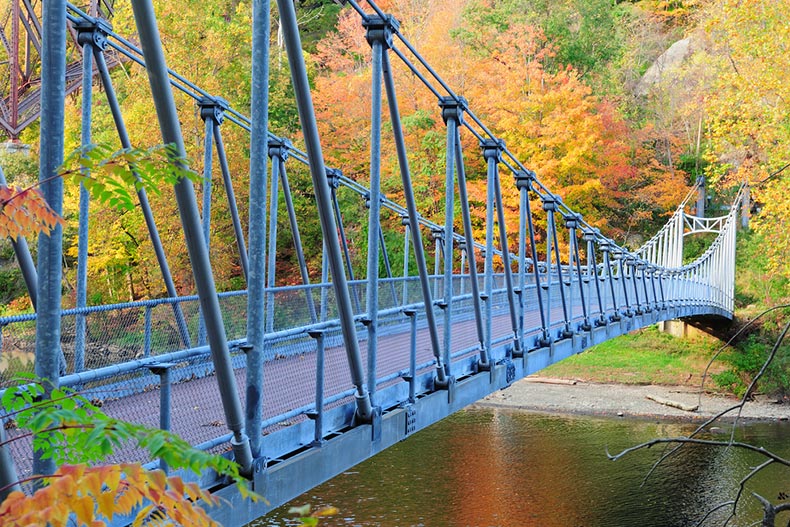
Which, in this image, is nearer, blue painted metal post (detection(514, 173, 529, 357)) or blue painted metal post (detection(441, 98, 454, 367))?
blue painted metal post (detection(441, 98, 454, 367))

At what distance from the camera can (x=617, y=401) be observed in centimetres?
2205

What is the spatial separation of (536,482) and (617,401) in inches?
317

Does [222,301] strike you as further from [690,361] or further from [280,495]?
[690,361]

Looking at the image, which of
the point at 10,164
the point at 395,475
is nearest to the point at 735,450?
the point at 395,475

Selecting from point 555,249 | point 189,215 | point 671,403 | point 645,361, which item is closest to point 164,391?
point 189,215

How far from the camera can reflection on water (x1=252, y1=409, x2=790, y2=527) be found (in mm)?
12758

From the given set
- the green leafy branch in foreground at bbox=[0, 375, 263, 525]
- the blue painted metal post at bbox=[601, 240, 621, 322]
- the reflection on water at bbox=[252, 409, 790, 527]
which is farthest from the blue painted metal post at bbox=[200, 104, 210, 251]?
the blue painted metal post at bbox=[601, 240, 621, 322]

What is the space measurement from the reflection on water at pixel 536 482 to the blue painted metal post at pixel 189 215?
7550mm

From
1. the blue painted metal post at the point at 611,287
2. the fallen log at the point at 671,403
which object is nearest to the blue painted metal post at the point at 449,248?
the blue painted metal post at the point at 611,287

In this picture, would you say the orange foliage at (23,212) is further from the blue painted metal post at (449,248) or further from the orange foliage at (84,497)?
the blue painted metal post at (449,248)

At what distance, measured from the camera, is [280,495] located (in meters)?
4.73

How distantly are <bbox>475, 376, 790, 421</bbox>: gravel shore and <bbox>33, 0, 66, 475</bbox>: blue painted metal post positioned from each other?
1930 centimetres

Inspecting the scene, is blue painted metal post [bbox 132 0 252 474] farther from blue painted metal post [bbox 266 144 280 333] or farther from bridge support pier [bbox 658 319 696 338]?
bridge support pier [bbox 658 319 696 338]

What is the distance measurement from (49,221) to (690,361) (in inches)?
967
